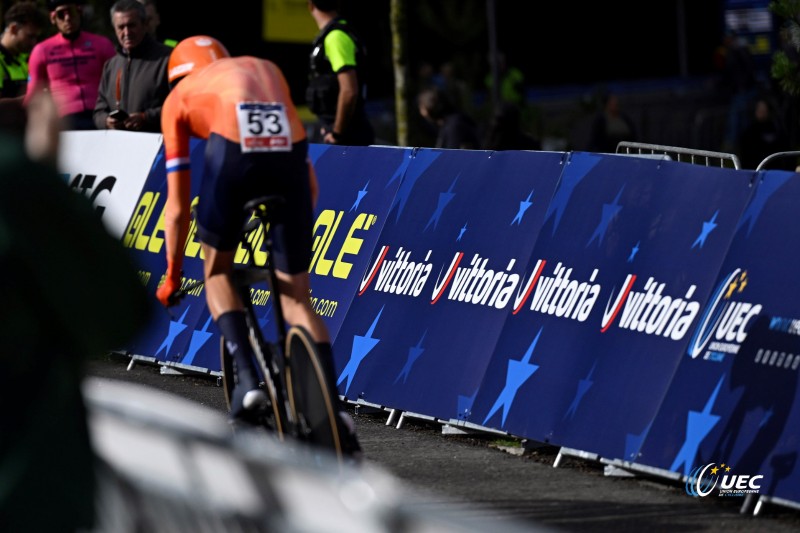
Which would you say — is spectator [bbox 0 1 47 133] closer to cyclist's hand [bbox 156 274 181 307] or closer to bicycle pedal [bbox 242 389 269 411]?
cyclist's hand [bbox 156 274 181 307]

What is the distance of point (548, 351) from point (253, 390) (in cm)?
213

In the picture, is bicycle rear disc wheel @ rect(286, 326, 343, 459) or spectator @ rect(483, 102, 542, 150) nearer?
bicycle rear disc wheel @ rect(286, 326, 343, 459)

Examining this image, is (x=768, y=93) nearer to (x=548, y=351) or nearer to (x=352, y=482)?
(x=548, y=351)

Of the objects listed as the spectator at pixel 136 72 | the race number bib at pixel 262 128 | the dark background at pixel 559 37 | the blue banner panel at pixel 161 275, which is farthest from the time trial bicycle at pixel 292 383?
the dark background at pixel 559 37

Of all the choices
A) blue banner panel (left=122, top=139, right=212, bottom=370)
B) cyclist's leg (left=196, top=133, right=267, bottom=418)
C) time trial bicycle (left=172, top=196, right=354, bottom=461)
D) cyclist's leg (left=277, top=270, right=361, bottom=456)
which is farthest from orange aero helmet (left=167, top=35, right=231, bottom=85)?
blue banner panel (left=122, top=139, right=212, bottom=370)

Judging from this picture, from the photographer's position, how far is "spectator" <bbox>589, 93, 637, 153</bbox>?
68.0 ft

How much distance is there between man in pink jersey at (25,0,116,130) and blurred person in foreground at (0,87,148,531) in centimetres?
1084

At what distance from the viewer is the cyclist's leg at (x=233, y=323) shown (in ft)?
20.4

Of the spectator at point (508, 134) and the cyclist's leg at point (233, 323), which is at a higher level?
the cyclist's leg at point (233, 323)

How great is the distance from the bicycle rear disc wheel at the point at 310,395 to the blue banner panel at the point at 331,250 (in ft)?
9.80

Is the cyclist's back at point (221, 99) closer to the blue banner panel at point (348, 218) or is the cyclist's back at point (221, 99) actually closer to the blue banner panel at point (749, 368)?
the blue banner panel at point (749, 368)

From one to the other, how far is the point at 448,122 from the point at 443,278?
6.81m

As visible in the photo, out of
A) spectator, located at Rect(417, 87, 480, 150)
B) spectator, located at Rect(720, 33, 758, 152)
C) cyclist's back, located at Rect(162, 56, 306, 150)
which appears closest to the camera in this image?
cyclist's back, located at Rect(162, 56, 306, 150)

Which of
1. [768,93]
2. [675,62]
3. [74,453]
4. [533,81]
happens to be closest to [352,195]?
[74,453]
